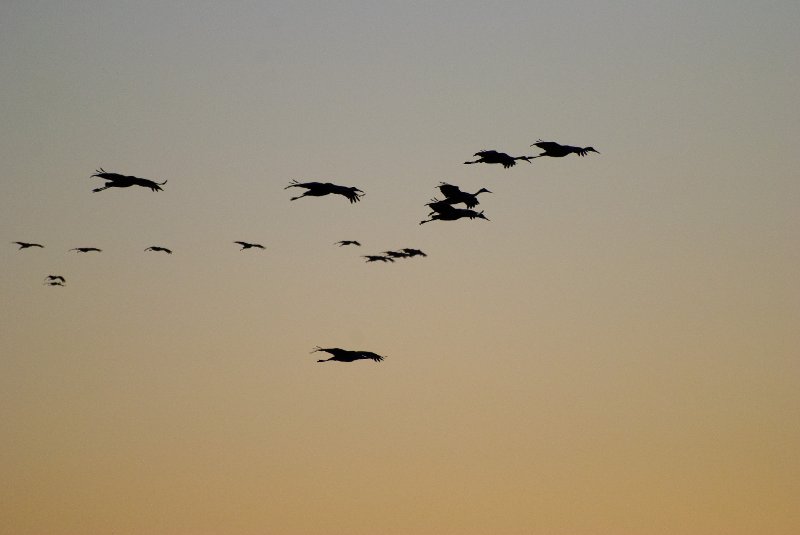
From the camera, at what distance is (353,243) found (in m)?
120

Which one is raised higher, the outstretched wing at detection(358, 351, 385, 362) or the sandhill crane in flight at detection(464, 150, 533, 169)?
the sandhill crane in flight at detection(464, 150, 533, 169)

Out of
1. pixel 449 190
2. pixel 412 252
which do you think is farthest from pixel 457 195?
pixel 412 252

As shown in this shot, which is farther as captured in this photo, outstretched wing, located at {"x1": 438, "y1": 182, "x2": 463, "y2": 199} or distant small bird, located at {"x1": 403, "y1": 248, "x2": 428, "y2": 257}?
distant small bird, located at {"x1": 403, "y1": 248, "x2": 428, "y2": 257}

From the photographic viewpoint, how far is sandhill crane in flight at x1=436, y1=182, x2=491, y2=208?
8988 cm

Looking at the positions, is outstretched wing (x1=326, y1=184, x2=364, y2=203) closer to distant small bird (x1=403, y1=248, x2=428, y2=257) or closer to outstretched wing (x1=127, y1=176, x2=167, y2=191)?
outstretched wing (x1=127, y1=176, x2=167, y2=191)

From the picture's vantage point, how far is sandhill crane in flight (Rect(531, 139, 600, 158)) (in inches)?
3531

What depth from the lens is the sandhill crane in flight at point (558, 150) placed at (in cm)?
8969

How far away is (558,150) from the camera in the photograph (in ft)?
297

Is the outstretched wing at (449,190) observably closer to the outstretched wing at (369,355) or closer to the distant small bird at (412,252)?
the outstretched wing at (369,355)

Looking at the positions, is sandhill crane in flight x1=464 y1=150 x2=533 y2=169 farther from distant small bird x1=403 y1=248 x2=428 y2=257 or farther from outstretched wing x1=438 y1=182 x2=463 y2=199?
distant small bird x1=403 y1=248 x2=428 y2=257

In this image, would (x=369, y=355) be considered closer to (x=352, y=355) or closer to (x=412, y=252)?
(x=352, y=355)

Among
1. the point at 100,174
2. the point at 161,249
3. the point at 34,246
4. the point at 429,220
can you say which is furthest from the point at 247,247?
the point at 100,174

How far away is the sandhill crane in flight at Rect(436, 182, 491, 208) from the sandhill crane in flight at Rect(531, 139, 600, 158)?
168 inches

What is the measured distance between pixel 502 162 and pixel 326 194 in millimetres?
10695
